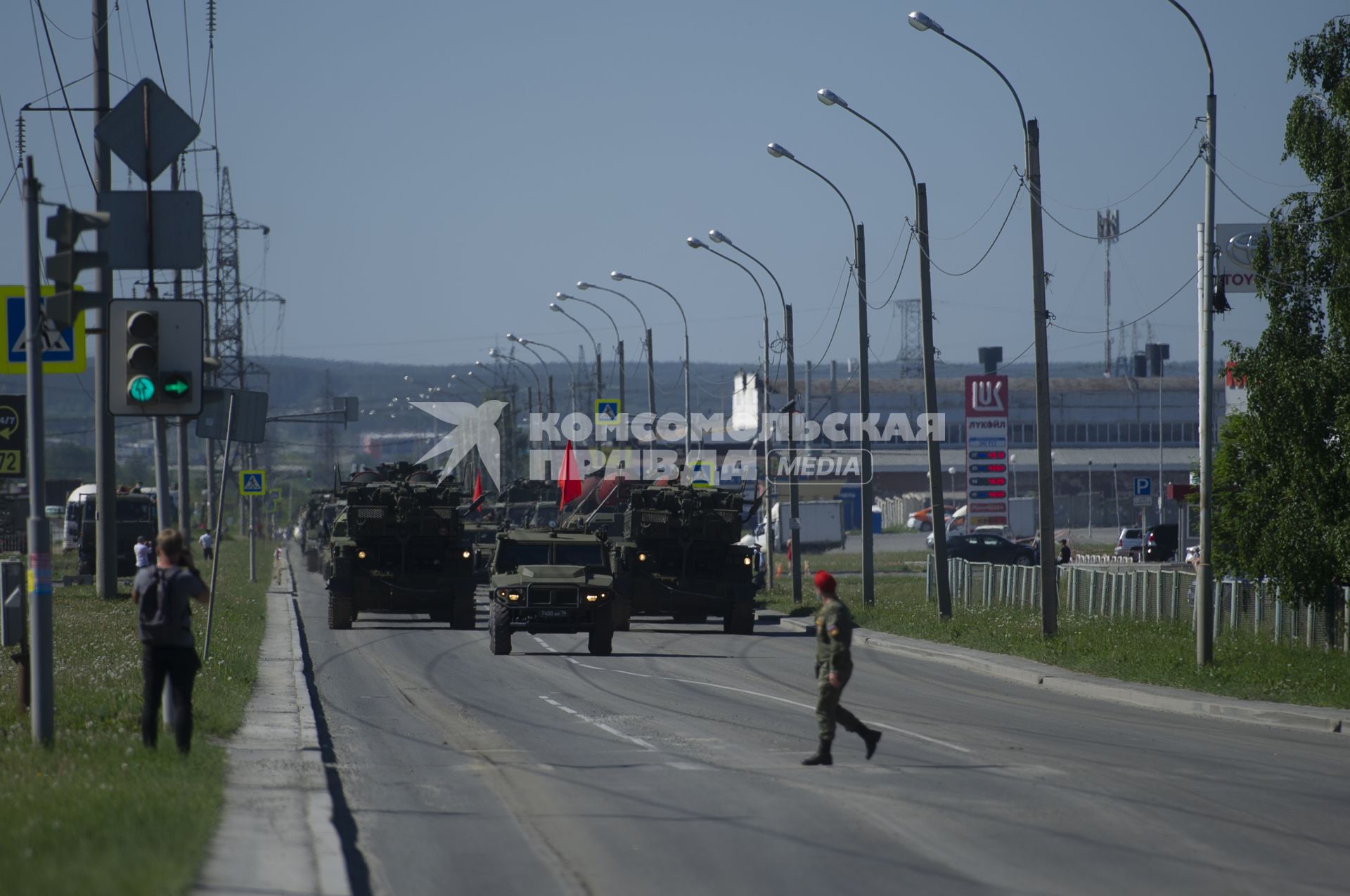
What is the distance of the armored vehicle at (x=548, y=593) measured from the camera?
24.9m

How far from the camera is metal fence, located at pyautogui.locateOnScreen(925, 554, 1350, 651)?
23.6 m

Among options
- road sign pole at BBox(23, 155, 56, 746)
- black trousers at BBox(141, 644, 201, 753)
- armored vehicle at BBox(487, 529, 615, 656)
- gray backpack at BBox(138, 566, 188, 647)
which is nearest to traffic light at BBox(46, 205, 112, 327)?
road sign pole at BBox(23, 155, 56, 746)

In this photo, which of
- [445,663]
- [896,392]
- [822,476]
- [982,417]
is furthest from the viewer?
[896,392]

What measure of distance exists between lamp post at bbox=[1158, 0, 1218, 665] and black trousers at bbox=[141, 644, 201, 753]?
13.6m

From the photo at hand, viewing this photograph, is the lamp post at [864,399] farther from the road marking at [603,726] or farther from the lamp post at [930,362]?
the road marking at [603,726]

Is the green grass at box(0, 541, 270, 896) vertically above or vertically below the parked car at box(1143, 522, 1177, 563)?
above

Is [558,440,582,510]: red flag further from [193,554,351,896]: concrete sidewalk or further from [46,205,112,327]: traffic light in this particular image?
[46,205,112,327]: traffic light

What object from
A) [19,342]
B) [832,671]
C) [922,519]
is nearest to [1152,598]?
[832,671]

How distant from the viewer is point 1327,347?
22.0m

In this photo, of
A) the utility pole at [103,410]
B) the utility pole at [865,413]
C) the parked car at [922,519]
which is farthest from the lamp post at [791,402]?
the parked car at [922,519]

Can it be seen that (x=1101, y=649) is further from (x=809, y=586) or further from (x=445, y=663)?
(x=809, y=586)

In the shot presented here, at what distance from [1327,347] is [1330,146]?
9.50 ft

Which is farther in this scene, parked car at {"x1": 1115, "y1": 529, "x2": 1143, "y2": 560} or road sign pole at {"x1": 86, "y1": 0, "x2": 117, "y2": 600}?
parked car at {"x1": 1115, "y1": 529, "x2": 1143, "y2": 560}

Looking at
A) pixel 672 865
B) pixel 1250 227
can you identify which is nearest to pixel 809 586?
pixel 1250 227
